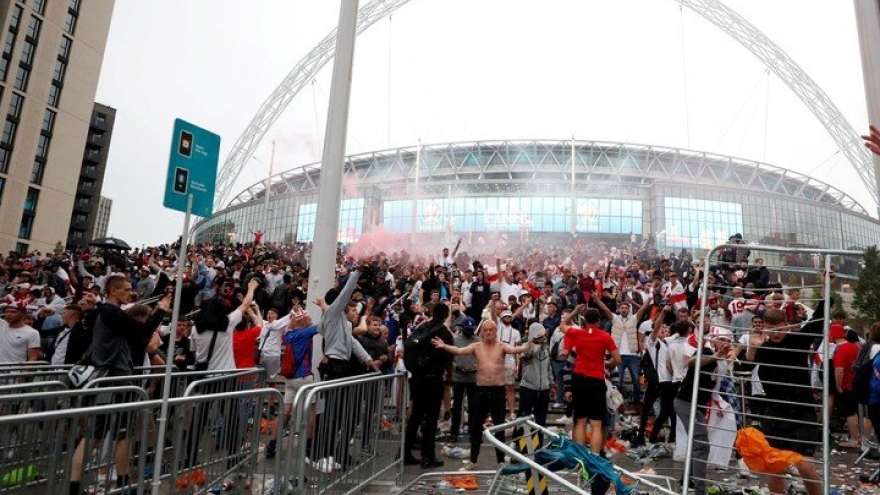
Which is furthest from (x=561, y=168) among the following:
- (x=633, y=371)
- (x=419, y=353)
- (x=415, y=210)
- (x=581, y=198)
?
(x=419, y=353)

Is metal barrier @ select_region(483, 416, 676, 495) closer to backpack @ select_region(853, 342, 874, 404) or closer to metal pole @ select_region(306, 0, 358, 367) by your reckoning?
metal pole @ select_region(306, 0, 358, 367)

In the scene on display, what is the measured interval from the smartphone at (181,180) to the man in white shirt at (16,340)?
5718mm

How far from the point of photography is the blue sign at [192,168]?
466cm

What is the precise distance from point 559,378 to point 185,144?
8110 mm

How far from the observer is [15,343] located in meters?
8.51

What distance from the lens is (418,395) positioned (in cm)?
742

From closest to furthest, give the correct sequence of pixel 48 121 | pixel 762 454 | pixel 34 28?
pixel 762 454, pixel 34 28, pixel 48 121

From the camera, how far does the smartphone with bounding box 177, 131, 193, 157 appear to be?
4.71m

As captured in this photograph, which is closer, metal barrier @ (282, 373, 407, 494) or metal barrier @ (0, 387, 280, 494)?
metal barrier @ (0, 387, 280, 494)

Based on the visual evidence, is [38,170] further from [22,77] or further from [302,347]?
[302,347]

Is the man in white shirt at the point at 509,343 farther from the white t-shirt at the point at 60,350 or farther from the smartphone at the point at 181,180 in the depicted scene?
the white t-shirt at the point at 60,350

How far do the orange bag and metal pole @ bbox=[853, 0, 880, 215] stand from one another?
259cm

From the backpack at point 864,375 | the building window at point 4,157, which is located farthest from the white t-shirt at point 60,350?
the building window at point 4,157

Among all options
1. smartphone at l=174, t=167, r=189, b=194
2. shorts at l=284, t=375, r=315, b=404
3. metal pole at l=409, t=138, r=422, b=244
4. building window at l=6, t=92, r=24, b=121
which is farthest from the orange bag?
building window at l=6, t=92, r=24, b=121
